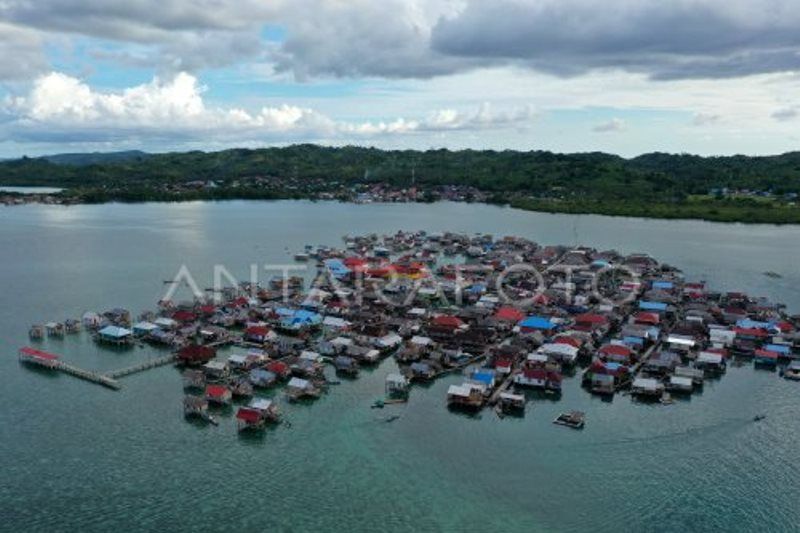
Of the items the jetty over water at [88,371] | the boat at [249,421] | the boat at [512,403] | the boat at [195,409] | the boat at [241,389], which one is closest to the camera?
the boat at [249,421]

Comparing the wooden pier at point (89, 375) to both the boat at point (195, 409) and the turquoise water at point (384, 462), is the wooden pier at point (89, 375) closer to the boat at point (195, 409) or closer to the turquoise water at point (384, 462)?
the turquoise water at point (384, 462)

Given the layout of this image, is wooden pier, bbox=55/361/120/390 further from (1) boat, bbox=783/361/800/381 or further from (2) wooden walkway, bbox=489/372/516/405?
(1) boat, bbox=783/361/800/381

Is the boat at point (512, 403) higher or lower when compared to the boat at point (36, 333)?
lower

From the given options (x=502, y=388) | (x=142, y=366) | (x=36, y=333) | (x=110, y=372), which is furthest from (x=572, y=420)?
(x=36, y=333)

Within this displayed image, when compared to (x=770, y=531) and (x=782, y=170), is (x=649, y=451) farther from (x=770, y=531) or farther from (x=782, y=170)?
(x=782, y=170)

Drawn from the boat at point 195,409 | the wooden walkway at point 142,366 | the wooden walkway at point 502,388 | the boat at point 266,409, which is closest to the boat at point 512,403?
the wooden walkway at point 502,388

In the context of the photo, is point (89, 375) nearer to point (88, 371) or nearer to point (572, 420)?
point (88, 371)
